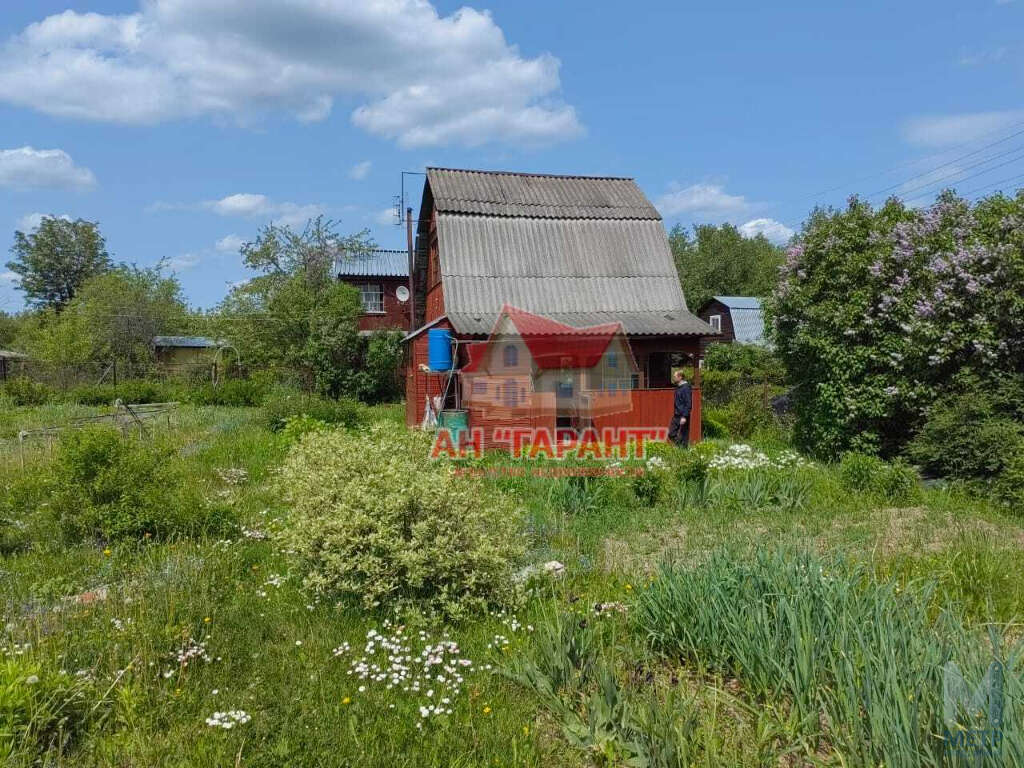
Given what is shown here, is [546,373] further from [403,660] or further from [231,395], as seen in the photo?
[231,395]

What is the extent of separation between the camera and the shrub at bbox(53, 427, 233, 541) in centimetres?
560

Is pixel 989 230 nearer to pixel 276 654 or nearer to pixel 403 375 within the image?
pixel 276 654

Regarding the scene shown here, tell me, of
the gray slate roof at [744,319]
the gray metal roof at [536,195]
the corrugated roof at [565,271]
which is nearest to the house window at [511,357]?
the corrugated roof at [565,271]

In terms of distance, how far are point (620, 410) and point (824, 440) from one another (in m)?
3.92

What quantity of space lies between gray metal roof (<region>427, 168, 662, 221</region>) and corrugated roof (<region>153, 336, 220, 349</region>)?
2150 cm

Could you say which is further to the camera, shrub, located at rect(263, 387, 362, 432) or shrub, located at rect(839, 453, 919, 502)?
shrub, located at rect(263, 387, 362, 432)

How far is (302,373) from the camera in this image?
79.3 feet

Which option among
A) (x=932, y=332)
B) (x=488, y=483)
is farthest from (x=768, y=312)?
(x=488, y=483)

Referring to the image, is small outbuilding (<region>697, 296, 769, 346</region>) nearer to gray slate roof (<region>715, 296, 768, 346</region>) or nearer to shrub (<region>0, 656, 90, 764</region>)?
gray slate roof (<region>715, 296, 768, 346</region>)

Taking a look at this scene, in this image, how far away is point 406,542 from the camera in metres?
4.34

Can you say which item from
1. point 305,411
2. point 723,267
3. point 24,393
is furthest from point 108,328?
point 723,267

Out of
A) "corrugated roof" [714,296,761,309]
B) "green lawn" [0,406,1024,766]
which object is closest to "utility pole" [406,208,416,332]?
"green lawn" [0,406,1024,766]

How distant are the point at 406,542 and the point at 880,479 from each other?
20.3 feet

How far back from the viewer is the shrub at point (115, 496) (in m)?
5.60
